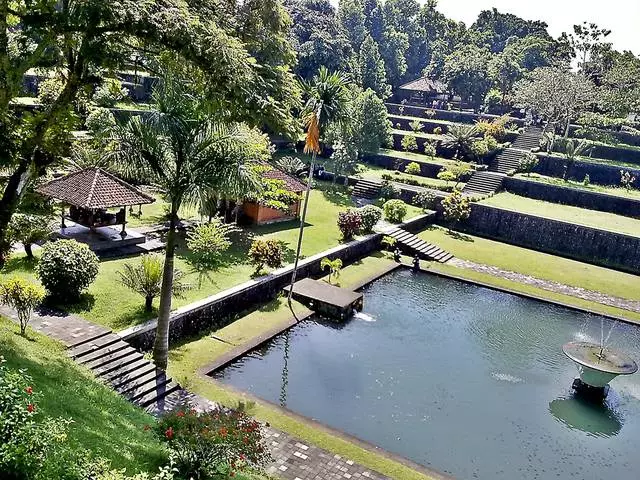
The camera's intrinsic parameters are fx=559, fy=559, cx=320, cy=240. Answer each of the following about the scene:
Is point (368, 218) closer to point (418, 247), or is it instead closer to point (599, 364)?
point (418, 247)

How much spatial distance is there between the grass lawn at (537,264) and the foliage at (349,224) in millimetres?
5064

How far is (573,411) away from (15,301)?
41.0 feet

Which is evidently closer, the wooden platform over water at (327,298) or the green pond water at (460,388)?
the green pond water at (460,388)

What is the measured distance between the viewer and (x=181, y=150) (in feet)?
35.2

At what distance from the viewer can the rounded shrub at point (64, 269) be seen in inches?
495

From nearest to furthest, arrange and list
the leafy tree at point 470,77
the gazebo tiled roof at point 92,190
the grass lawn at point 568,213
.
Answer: the gazebo tiled roof at point 92,190, the grass lawn at point 568,213, the leafy tree at point 470,77

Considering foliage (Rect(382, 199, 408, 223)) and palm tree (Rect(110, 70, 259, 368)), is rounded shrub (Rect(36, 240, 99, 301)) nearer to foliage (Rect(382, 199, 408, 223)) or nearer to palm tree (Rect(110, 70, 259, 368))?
palm tree (Rect(110, 70, 259, 368))

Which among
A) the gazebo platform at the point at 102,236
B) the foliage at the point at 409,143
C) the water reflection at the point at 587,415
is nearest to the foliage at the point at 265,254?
the gazebo platform at the point at 102,236

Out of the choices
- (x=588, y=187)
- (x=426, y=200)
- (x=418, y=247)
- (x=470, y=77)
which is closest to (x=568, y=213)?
(x=588, y=187)

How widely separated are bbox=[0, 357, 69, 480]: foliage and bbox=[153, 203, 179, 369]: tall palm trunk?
5016 mm

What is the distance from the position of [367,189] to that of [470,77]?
22.2m

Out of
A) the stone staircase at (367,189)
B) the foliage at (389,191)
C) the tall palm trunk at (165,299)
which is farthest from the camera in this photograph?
the stone staircase at (367,189)

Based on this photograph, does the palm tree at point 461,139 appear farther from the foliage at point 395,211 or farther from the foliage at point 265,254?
the foliage at point 265,254

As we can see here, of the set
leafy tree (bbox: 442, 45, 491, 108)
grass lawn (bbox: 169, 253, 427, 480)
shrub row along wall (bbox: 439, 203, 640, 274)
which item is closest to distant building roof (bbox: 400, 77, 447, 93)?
leafy tree (bbox: 442, 45, 491, 108)
